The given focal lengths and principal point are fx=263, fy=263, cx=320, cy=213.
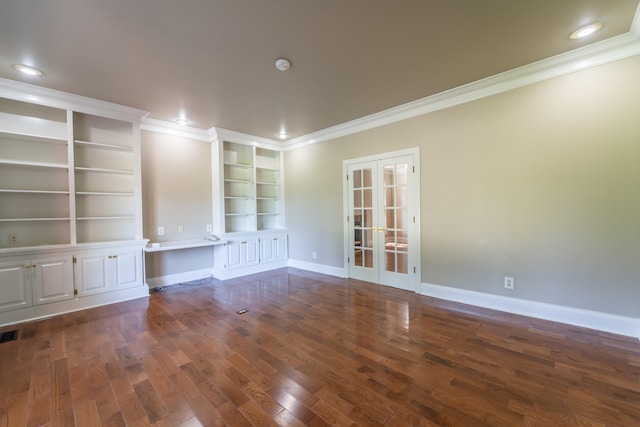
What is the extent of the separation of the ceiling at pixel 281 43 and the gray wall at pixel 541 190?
50cm

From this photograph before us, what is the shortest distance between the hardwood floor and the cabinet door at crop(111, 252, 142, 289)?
18.9 inches

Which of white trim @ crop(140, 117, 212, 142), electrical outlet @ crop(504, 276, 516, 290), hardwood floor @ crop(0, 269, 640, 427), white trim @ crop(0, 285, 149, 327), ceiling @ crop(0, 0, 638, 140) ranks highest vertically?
ceiling @ crop(0, 0, 638, 140)

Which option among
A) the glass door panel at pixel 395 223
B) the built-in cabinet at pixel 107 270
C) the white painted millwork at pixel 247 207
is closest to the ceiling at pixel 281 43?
the glass door panel at pixel 395 223

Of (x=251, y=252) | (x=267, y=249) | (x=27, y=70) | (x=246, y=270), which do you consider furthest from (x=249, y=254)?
(x=27, y=70)

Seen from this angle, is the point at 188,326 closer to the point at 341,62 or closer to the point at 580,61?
the point at 341,62

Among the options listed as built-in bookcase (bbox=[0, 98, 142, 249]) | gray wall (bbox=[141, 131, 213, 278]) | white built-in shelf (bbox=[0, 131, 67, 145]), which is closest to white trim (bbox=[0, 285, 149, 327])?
gray wall (bbox=[141, 131, 213, 278])

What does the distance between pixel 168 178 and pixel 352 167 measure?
3.23 metres

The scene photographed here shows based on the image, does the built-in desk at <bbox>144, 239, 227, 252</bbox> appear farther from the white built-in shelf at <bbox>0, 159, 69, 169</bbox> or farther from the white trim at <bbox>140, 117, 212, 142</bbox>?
the white trim at <bbox>140, 117, 212, 142</bbox>

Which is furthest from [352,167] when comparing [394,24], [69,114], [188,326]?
[69,114]

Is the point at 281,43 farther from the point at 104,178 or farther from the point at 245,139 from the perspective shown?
the point at 104,178

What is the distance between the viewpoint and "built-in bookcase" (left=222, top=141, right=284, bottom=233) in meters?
5.35

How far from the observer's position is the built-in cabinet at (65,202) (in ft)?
10.3

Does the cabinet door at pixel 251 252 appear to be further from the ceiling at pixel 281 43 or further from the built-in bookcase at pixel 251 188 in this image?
the ceiling at pixel 281 43

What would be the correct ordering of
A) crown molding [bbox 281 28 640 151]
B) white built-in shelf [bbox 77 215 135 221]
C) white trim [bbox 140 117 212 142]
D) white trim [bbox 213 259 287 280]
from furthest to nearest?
white trim [bbox 213 259 287 280] → white trim [bbox 140 117 212 142] → white built-in shelf [bbox 77 215 135 221] → crown molding [bbox 281 28 640 151]
